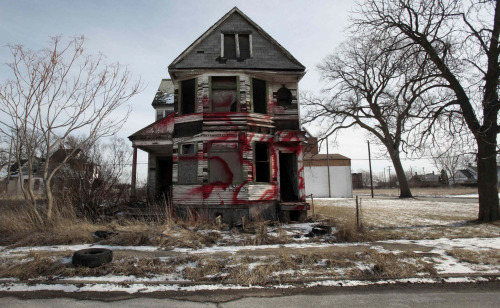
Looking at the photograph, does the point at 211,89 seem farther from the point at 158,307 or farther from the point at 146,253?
the point at 158,307

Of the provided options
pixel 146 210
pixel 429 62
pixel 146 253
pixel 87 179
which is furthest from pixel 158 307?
pixel 429 62

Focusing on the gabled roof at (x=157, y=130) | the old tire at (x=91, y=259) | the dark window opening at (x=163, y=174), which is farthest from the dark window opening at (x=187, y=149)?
the old tire at (x=91, y=259)

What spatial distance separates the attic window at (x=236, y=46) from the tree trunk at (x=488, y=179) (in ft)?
31.7

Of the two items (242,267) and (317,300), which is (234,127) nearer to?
(242,267)

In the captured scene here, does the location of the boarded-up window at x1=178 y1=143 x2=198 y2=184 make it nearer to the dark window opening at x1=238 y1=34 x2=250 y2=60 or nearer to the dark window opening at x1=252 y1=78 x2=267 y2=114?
the dark window opening at x1=252 y1=78 x2=267 y2=114

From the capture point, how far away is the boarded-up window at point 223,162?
1087 cm

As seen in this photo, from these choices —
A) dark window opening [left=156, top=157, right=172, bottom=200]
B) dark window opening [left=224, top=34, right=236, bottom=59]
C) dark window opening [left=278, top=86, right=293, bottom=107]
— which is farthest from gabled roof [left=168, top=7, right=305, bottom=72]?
dark window opening [left=156, top=157, right=172, bottom=200]

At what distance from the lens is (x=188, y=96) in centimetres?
1197

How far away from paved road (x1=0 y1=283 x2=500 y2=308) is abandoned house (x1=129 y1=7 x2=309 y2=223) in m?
6.57

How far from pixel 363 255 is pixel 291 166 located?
7273 mm

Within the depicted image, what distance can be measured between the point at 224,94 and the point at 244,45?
9.19ft

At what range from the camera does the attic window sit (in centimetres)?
1220

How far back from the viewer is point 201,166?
10922mm

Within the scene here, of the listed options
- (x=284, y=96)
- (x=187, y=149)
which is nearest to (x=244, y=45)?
(x=284, y=96)
